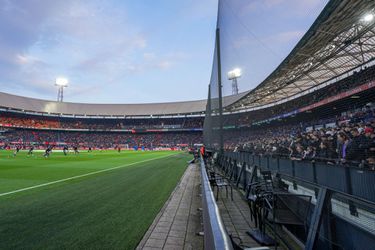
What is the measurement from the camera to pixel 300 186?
3.26m

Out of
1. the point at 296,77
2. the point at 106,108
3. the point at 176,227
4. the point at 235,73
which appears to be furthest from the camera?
the point at 106,108

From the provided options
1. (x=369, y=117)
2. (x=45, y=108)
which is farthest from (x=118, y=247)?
(x=45, y=108)

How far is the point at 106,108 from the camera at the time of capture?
82188 millimetres

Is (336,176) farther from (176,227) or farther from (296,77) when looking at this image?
(296,77)

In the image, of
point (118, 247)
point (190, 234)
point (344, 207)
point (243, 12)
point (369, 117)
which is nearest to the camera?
point (344, 207)

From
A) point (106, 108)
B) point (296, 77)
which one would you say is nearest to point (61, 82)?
point (106, 108)

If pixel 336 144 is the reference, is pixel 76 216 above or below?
below

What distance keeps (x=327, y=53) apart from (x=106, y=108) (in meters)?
79.8

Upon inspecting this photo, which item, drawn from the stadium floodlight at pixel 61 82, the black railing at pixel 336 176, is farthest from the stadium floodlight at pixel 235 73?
the stadium floodlight at pixel 61 82

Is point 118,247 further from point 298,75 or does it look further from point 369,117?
point 298,75

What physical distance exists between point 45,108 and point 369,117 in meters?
86.4

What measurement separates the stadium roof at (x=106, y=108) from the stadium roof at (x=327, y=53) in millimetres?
58520

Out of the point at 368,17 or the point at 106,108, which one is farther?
the point at 106,108

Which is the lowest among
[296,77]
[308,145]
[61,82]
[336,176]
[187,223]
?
[187,223]
